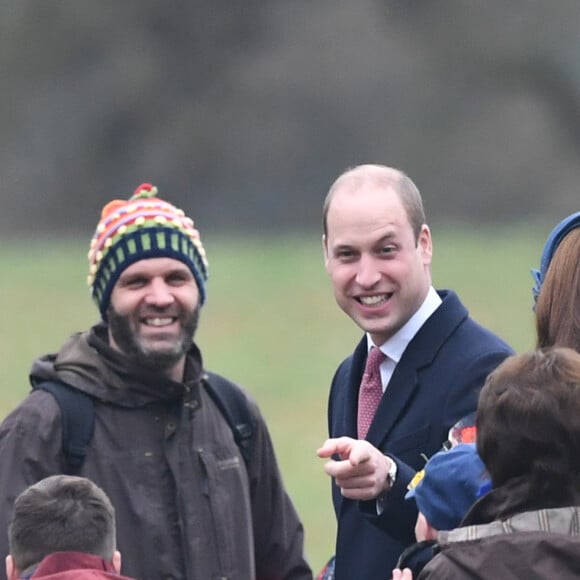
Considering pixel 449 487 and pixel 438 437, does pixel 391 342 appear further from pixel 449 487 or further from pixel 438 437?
pixel 449 487

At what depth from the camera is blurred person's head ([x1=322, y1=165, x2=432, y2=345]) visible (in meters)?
4.00

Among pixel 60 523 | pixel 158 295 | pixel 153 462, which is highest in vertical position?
pixel 158 295

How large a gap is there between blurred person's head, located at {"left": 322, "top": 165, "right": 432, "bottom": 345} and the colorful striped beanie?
0.70 metres

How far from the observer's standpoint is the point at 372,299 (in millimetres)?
4016

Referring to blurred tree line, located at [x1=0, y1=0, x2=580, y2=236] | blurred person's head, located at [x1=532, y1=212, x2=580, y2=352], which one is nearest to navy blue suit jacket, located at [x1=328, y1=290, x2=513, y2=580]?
blurred person's head, located at [x1=532, y1=212, x2=580, y2=352]

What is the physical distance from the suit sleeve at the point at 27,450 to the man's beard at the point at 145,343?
30 centimetres

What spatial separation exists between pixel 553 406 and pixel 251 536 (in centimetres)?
202

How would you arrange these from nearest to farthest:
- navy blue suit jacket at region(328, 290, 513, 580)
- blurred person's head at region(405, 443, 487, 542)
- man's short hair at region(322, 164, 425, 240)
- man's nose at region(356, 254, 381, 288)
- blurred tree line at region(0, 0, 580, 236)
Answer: blurred person's head at region(405, 443, 487, 542), navy blue suit jacket at region(328, 290, 513, 580), man's nose at region(356, 254, 381, 288), man's short hair at region(322, 164, 425, 240), blurred tree line at region(0, 0, 580, 236)

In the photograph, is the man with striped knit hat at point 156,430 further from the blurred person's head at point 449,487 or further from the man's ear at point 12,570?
the blurred person's head at point 449,487

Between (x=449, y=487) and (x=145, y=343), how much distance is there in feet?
5.73

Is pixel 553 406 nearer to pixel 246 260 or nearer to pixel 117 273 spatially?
pixel 117 273

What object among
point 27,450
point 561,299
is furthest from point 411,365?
point 27,450

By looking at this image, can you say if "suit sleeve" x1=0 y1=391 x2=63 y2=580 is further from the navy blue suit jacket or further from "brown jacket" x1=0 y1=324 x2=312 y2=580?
→ the navy blue suit jacket

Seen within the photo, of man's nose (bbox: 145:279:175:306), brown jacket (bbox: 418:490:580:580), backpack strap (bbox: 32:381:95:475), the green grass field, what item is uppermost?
the green grass field
